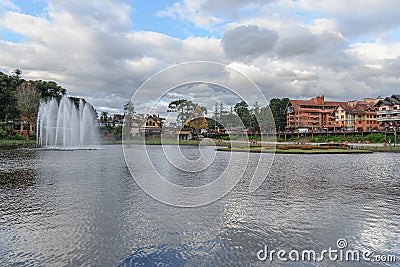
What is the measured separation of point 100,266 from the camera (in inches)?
252

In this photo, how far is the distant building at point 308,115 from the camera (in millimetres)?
95562

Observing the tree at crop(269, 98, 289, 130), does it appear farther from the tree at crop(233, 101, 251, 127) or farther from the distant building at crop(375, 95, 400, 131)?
the tree at crop(233, 101, 251, 127)

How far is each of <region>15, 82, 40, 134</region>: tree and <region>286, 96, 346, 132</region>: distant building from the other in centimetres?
6729

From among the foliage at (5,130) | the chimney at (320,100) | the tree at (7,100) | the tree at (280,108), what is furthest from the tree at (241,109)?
the chimney at (320,100)

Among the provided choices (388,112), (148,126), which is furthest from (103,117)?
(388,112)

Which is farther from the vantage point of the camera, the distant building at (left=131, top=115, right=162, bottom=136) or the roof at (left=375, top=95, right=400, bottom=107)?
the roof at (left=375, top=95, right=400, bottom=107)

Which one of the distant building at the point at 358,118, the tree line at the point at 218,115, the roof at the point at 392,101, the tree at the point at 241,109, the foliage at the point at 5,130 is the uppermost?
the roof at the point at 392,101

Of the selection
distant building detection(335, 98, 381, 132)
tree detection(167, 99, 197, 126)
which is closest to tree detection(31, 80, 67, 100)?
tree detection(167, 99, 197, 126)

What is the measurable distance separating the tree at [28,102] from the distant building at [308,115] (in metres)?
67.3

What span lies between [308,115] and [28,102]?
75079mm

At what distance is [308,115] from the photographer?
97.1m

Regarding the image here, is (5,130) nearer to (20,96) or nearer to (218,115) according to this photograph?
(20,96)

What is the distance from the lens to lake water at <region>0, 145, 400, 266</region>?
6.97 meters

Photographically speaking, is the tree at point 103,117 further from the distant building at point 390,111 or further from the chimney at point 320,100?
the distant building at point 390,111
